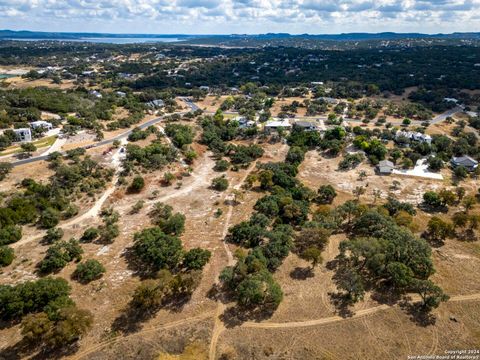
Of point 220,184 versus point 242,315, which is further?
point 220,184

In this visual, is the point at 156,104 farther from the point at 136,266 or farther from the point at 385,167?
the point at 136,266

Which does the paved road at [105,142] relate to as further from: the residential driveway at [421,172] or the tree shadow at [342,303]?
the residential driveway at [421,172]

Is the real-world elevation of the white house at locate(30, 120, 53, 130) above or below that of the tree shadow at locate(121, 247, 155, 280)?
above

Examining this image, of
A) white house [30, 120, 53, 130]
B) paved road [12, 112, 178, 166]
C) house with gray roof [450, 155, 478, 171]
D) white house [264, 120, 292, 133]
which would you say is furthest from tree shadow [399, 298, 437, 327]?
white house [30, 120, 53, 130]

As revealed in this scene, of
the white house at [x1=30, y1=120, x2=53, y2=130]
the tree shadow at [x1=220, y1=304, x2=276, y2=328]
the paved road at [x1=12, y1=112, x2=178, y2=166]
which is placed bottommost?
the tree shadow at [x1=220, y1=304, x2=276, y2=328]

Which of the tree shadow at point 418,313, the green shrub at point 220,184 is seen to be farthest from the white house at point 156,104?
the tree shadow at point 418,313

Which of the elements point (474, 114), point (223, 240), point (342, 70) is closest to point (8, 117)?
point (223, 240)

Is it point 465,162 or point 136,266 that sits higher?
point 465,162

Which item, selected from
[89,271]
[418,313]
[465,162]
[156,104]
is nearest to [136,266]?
[89,271]

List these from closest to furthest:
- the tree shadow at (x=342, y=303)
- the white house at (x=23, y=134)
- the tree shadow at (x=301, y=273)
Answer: the tree shadow at (x=342, y=303)
the tree shadow at (x=301, y=273)
the white house at (x=23, y=134)

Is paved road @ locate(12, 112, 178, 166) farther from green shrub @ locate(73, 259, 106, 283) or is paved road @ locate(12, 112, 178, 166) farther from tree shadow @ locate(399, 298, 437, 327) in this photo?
tree shadow @ locate(399, 298, 437, 327)
